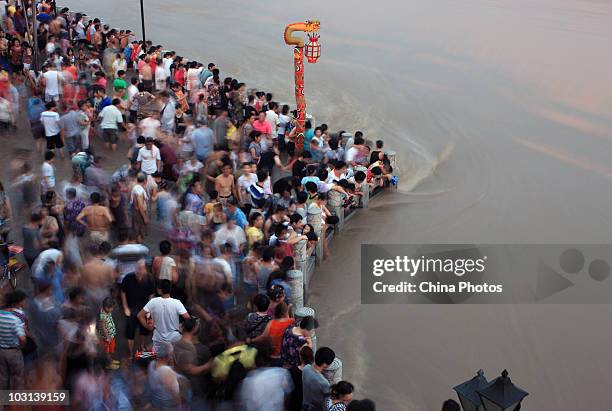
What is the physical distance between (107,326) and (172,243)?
1.90m

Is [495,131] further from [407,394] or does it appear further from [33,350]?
[33,350]

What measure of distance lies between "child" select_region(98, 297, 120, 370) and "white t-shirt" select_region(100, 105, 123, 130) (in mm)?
6527

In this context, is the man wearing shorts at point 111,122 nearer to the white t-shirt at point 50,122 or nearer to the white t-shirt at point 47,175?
the white t-shirt at point 50,122

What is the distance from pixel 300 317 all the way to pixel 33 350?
2767 millimetres

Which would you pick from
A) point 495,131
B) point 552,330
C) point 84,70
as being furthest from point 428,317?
point 84,70

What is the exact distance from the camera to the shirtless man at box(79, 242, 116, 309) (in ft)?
25.7

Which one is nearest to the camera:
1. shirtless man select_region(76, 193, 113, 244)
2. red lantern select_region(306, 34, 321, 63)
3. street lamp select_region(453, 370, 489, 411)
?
street lamp select_region(453, 370, 489, 411)

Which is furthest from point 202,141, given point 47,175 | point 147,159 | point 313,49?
point 313,49

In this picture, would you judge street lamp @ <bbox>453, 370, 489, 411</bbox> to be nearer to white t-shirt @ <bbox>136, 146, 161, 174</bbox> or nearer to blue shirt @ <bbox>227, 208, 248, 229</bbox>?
blue shirt @ <bbox>227, 208, 248, 229</bbox>

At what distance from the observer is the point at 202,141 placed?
12.2 meters

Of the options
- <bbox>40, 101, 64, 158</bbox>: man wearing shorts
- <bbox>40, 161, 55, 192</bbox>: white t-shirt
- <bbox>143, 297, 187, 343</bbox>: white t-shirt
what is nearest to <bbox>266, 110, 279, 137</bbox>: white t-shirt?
<bbox>40, 101, 64, 158</bbox>: man wearing shorts

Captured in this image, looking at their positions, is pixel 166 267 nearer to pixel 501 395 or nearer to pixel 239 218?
pixel 239 218

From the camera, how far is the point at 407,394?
9.05 m

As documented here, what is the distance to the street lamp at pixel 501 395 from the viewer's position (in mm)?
5359
